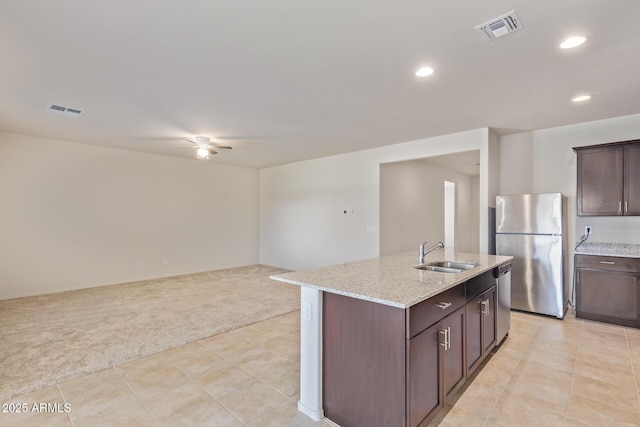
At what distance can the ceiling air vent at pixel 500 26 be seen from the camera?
81.8 inches

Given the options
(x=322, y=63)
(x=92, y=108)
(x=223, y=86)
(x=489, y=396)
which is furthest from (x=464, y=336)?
(x=92, y=108)

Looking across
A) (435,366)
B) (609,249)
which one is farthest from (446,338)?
(609,249)

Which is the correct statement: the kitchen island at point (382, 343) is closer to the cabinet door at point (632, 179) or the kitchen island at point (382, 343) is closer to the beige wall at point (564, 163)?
the cabinet door at point (632, 179)

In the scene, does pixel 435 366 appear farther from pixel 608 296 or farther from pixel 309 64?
pixel 608 296

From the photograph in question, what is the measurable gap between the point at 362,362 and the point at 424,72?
248cm

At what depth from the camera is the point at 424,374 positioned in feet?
6.07

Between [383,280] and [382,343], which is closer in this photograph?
[382,343]

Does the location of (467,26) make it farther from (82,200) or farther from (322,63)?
(82,200)

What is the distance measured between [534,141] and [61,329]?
22.3ft

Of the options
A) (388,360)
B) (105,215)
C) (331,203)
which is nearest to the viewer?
(388,360)

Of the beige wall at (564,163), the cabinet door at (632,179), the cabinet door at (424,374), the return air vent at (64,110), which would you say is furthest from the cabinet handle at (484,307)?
the return air vent at (64,110)

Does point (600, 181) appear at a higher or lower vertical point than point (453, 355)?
higher

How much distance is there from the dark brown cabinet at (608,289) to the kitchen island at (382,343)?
2582 millimetres

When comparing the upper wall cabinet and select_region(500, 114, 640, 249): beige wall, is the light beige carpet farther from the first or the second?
the upper wall cabinet
